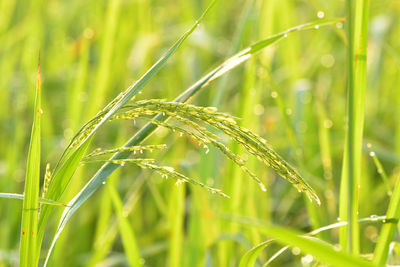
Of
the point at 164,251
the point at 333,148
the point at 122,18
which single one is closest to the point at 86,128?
the point at 164,251

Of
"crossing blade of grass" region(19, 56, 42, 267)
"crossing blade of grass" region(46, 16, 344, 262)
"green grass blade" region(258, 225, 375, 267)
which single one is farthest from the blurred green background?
"green grass blade" region(258, 225, 375, 267)

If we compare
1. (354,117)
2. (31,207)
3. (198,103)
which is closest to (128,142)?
(31,207)

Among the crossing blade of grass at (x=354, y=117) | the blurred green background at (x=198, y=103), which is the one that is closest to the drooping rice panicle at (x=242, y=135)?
the crossing blade of grass at (x=354, y=117)

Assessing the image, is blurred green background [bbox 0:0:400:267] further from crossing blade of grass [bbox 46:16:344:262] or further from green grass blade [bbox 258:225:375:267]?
green grass blade [bbox 258:225:375:267]

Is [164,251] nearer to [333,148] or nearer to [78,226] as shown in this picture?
[78,226]

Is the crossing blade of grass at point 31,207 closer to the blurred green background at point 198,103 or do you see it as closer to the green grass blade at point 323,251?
the green grass blade at point 323,251

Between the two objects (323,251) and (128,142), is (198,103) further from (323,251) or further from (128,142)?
(323,251)
